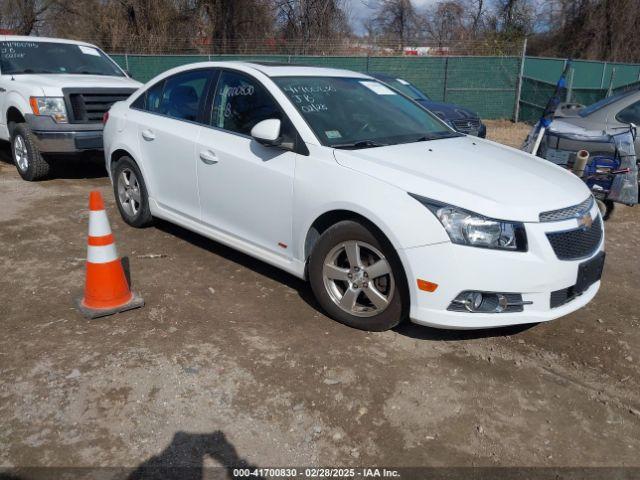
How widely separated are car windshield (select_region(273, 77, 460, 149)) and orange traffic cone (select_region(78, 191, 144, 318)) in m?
1.60

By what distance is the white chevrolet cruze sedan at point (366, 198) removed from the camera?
330 cm

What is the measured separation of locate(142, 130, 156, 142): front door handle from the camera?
16.5 feet

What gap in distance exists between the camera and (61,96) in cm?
734

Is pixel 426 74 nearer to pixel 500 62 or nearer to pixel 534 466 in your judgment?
pixel 500 62

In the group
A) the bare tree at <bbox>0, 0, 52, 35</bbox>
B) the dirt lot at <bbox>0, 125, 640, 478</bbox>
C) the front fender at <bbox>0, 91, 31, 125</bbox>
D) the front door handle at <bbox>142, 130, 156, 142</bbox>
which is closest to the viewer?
the dirt lot at <bbox>0, 125, 640, 478</bbox>

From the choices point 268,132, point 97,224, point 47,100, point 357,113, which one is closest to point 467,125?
point 357,113

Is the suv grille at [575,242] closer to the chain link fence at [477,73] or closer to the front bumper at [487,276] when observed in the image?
the front bumper at [487,276]

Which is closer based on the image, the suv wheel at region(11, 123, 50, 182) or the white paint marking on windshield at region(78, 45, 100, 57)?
the suv wheel at region(11, 123, 50, 182)

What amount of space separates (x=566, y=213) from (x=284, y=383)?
199 cm

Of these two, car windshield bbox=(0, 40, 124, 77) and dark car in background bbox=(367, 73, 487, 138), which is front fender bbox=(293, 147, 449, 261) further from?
dark car in background bbox=(367, 73, 487, 138)

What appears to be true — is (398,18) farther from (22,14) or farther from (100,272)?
(100,272)

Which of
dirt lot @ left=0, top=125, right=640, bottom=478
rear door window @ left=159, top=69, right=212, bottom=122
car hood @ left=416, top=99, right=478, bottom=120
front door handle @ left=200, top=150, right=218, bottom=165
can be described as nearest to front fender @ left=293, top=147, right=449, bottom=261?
dirt lot @ left=0, top=125, right=640, bottom=478

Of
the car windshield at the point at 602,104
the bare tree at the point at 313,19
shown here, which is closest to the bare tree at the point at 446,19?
the bare tree at the point at 313,19

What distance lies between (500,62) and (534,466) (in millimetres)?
16459
